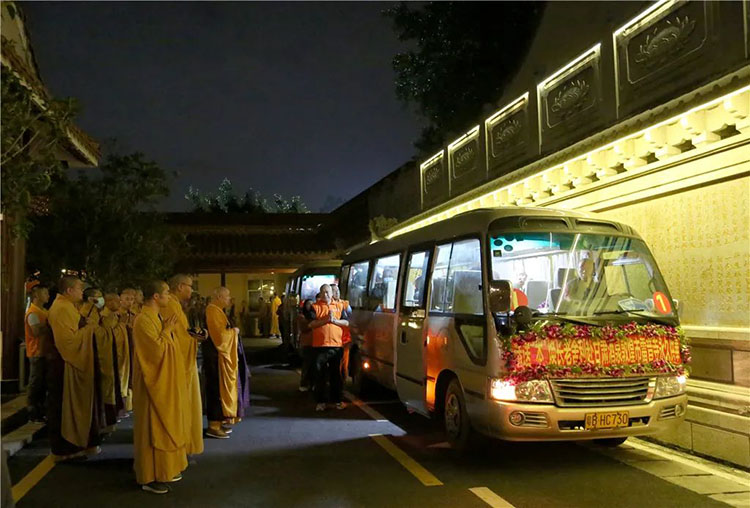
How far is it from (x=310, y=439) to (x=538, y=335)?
3361mm

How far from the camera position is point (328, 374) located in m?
10.2

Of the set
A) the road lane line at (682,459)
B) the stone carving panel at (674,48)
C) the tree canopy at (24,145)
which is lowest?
the road lane line at (682,459)

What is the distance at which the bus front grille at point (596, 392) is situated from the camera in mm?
6320

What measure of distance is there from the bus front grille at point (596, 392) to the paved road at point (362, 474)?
28.7 inches

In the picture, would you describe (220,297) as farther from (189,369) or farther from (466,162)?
(466,162)

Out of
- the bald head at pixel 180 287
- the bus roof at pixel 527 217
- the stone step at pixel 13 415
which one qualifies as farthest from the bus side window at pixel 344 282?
the bald head at pixel 180 287

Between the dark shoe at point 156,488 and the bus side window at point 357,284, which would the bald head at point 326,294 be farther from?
the dark shoe at point 156,488

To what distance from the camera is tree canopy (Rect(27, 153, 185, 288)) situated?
1422 centimetres

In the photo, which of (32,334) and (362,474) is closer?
(362,474)

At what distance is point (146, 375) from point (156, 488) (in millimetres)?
1033

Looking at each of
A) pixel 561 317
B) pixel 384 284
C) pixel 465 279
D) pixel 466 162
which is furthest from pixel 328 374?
pixel 466 162

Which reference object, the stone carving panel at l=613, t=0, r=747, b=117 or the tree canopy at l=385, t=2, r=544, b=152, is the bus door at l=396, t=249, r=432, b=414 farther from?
the tree canopy at l=385, t=2, r=544, b=152

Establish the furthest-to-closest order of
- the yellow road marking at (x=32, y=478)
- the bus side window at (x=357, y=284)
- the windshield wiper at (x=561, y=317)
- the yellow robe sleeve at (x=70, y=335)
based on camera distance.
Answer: the bus side window at (x=357, y=284) < the yellow robe sleeve at (x=70, y=335) < the windshield wiper at (x=561, y=317) < the yellow road marking at (x=32, y=478)

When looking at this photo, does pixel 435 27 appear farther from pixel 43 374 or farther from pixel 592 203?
pixel 43 374
